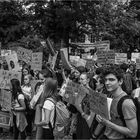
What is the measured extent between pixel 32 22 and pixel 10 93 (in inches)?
962

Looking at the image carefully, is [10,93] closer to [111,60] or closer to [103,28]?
[111,60]

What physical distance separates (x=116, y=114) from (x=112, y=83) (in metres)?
0.35

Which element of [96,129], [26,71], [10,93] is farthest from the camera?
[26,71]

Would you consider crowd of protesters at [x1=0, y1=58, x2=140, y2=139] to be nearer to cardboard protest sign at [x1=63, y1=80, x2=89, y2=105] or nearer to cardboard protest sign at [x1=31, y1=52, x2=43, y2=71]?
cardboard protest sign at [x1=63, y1=80, x2=89, y2=105]

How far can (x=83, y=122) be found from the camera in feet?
16.0

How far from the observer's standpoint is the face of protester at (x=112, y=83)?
3545mm

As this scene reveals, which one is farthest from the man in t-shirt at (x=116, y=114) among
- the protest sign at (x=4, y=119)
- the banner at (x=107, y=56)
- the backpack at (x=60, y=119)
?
the banner at (x=107, y=56)

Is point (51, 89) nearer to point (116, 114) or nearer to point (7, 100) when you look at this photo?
point (7, 100)

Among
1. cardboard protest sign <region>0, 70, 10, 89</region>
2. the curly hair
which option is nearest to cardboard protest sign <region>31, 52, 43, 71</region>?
cardboard protest sign <region>0, 70, 10, 89</region>

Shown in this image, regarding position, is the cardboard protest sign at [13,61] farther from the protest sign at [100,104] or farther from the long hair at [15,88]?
the protest sign at [100,104]

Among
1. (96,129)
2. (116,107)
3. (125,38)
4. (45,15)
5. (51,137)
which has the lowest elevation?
(51,137)

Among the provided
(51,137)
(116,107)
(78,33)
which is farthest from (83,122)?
(78,33)

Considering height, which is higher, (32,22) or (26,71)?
(32,22)

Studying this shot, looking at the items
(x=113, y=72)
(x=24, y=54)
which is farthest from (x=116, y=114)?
(x=24, y=54)
